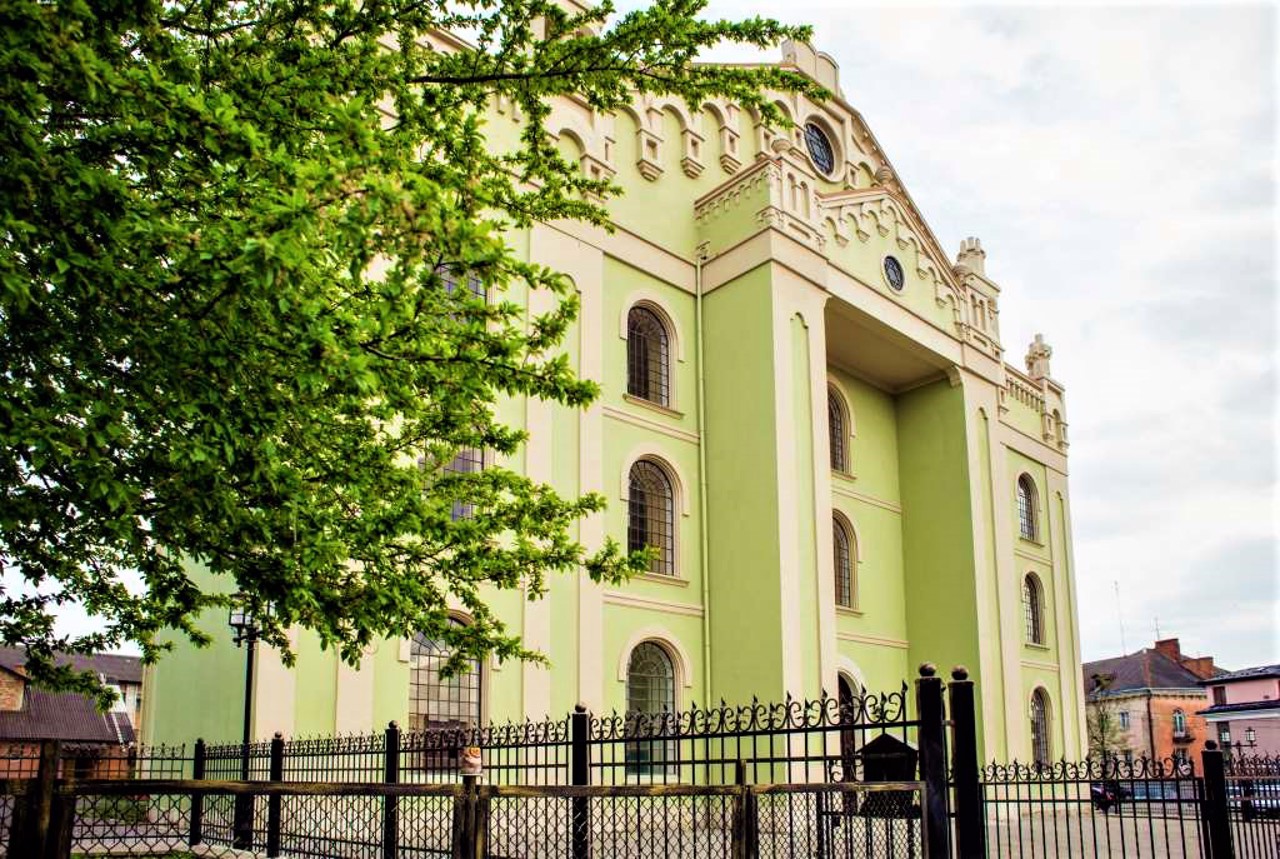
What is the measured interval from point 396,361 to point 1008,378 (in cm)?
2503

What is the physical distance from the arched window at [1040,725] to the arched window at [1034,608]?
1540 millimetres

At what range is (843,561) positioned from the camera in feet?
76.5

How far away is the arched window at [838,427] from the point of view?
24.0 metres

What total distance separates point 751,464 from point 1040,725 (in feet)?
40.8

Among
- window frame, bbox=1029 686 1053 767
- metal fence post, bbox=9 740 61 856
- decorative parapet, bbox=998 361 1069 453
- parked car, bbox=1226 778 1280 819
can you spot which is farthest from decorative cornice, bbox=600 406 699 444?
metal fence post, bbox=9 740 61 856

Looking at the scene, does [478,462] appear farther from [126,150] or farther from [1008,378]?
[1008,378]

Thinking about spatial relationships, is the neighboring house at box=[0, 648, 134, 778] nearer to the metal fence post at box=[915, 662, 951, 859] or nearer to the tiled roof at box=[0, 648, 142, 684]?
the tiled roof at box=[0, 648, 142, 684]

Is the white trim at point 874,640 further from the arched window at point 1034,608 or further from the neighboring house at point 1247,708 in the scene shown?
the neighboring house at point 1247,708

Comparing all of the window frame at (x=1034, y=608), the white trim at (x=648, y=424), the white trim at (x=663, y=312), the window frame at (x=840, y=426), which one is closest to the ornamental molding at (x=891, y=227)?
the window frame at (x=840, y=426)

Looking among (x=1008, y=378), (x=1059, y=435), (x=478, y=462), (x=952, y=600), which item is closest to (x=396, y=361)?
(x=478, y=462)

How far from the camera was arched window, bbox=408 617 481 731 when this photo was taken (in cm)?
1582

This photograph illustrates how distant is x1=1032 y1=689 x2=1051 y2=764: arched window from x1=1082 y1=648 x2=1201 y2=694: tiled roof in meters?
38.7

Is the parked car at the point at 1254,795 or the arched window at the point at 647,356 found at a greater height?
the arched window at the point at 647,356

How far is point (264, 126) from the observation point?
22.1ft
